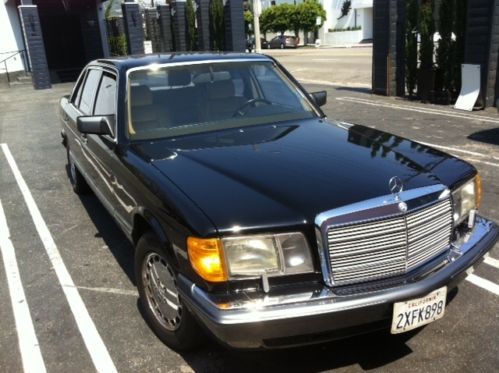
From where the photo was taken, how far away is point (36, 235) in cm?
517

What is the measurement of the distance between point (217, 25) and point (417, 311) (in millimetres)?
21661

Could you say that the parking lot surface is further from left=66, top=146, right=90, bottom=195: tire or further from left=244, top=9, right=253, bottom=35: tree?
left=244, top=9, right=253, bottom=35: tree

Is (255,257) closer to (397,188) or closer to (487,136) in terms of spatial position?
(397,188)

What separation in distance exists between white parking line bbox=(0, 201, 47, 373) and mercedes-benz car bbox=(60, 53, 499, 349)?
72cm

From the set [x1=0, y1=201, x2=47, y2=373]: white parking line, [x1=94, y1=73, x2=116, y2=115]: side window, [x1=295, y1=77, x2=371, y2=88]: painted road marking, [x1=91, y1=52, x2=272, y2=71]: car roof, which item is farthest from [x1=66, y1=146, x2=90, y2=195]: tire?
[x1=295, y1=77, x2=371, y2=88]: painted road marking

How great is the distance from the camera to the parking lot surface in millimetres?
2957

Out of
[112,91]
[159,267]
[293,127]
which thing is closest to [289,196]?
[159,267]

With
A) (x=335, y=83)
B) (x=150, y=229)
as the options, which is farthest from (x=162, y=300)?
(x=335, y=83)

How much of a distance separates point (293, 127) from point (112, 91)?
4.96ft

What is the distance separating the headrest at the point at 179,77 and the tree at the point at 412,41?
988cm

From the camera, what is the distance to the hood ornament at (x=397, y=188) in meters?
2.56

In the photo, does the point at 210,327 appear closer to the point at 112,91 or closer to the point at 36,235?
the point at 112,91

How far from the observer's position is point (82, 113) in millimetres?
5203

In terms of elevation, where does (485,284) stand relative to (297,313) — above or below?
below
